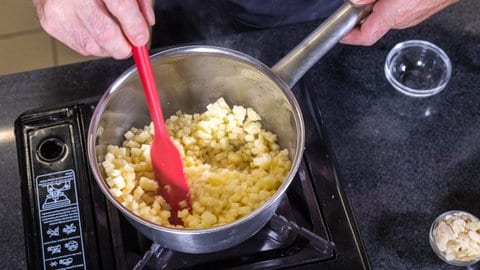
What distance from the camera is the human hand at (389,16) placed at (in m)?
0.79

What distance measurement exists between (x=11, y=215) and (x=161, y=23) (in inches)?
20.4

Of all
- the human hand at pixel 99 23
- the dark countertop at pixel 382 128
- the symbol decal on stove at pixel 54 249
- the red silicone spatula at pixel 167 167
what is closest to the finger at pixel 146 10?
the human hand at pixel 99 23

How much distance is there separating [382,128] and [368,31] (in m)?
0.15

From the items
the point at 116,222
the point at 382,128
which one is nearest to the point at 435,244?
the point at 382,128

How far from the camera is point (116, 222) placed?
2.54 ft

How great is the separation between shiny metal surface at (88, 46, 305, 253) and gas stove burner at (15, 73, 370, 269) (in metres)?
0.05

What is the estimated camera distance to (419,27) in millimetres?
970

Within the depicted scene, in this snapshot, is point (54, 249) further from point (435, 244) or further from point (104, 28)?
point (435, 244)

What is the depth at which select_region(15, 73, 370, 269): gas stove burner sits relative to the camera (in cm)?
75

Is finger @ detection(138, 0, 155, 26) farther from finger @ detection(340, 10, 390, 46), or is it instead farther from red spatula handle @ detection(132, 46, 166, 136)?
finger @ detection(340, 10, 390, 46)

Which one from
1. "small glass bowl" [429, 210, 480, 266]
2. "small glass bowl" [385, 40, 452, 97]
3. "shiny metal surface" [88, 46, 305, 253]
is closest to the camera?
"shiny metal surface" [88, 46, 305, 253]

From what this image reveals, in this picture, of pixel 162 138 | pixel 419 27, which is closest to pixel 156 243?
pixel 162 138

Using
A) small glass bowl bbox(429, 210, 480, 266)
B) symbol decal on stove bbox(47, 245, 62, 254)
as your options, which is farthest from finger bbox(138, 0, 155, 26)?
small glass bowl bbox(429, 210, 480, 266)

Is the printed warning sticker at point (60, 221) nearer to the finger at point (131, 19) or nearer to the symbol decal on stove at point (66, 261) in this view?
the symbol decal on stove at point (66, 261)
